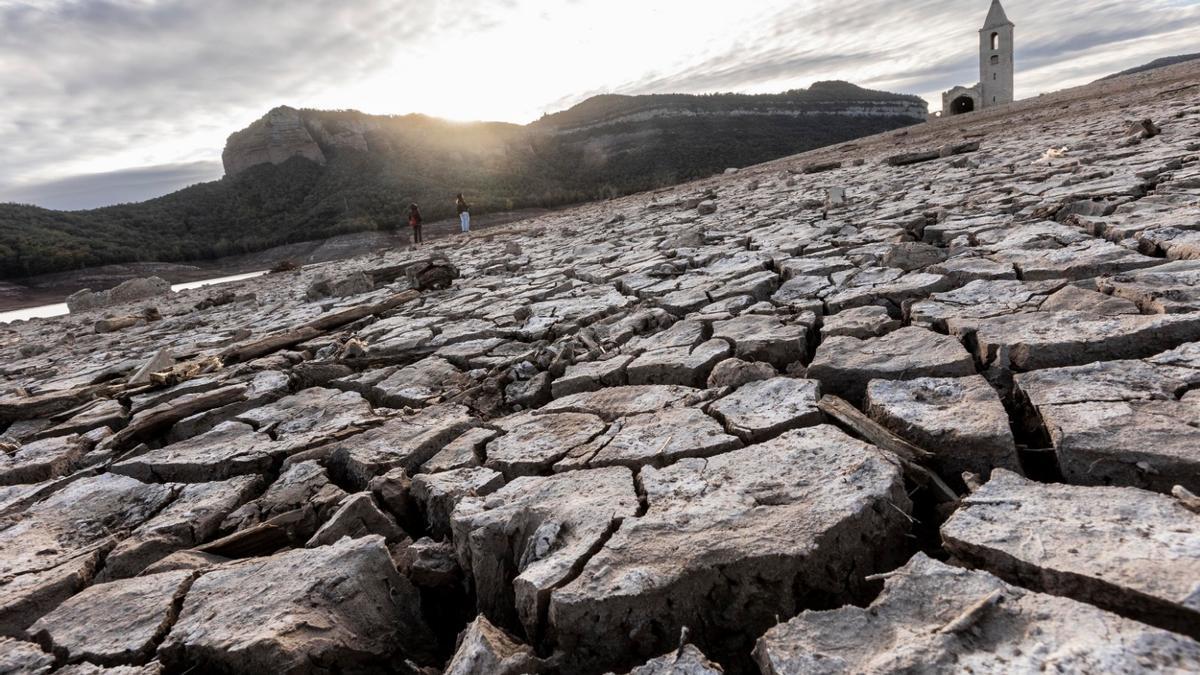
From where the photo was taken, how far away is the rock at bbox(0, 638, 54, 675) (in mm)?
1292

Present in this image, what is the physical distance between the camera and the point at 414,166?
3703 centimetres

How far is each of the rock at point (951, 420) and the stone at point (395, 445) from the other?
144 centimetres

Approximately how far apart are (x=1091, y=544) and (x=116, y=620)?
205 cm

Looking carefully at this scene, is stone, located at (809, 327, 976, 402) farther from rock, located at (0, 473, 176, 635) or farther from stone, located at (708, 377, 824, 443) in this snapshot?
rock, located at (0, 473, 176, 635)

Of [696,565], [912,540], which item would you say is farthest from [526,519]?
[912,540]

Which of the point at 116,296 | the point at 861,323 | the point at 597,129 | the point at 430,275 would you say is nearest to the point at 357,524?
the point at 861,323

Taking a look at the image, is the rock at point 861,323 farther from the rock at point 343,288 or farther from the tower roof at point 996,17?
the tower roof at point 996,17

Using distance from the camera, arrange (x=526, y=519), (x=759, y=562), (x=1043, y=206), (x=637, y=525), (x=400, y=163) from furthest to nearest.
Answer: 1. (x=400, y=163)
2. (x=1043, y=206)
3. (x=526, y=519)
4. (x=637, y=525)
5. (x=759, y=562)

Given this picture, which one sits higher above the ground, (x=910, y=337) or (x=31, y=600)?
(x=910, y=337)

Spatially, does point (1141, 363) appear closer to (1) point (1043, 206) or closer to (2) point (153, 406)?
(1) point (1043, 206)

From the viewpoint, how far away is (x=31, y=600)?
152 cm

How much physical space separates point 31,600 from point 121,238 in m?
31.0

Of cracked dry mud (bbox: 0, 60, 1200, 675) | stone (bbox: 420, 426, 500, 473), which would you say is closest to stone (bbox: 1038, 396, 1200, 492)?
cracked dry mud (bbox: 0, 60, 1200, 675)

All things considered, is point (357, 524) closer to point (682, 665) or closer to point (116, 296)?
point (682, 665)
